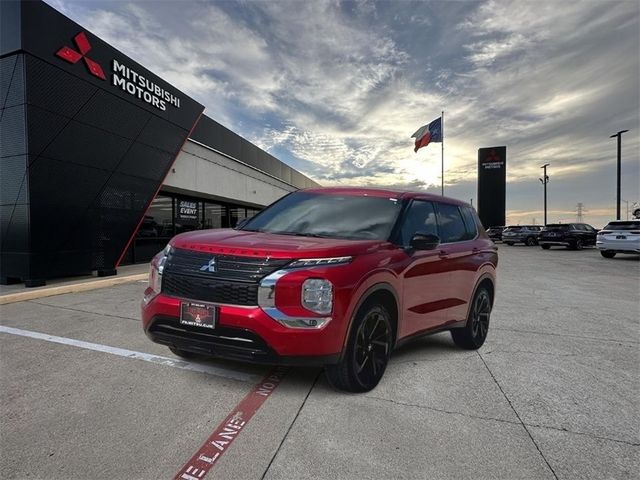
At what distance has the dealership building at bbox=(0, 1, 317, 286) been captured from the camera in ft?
28.2

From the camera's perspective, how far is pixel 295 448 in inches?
105

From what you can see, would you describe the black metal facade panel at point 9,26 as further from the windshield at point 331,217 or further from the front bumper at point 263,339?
the front bumper at point 263,339

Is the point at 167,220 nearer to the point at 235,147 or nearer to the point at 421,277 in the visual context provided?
the point at 235,147

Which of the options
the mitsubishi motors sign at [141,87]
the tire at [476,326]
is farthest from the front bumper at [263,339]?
the mitsubishi motors sign at [141,87]

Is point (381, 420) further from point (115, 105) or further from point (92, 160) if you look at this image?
point (115, 105)

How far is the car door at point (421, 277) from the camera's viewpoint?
3959 millimetres

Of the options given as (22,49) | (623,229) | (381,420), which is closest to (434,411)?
(381,420)

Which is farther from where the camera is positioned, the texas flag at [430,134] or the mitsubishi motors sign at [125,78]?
the texas flag at [430,134]

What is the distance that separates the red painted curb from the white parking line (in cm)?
22

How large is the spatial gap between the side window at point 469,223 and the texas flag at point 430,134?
22824 mm

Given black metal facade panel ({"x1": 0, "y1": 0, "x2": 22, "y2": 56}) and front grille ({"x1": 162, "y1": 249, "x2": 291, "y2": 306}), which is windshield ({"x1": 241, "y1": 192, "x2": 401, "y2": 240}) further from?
black metal facade panel ({"x1": 0, "y1": 0, "x2": 22, "y2": 56})

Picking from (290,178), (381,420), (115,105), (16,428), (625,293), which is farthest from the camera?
(290,178)

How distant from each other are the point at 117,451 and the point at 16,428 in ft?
2.79

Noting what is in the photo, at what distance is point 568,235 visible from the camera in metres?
26.0
